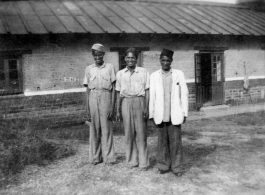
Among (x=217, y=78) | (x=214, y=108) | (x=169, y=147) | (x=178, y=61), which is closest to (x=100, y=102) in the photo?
(x=169, y=147)

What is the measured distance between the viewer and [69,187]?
3936 millimetres

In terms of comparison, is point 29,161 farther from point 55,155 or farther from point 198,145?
point 198,145

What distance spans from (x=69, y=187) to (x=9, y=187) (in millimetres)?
915

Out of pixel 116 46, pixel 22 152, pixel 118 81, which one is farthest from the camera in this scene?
pixel 116 46

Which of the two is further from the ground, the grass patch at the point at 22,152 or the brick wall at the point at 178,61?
the brick wall at the point at 178,61

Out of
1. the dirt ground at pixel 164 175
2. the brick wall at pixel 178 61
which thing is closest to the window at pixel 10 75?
the dirt ground at pixel 164 175

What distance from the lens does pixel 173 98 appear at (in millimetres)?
4051

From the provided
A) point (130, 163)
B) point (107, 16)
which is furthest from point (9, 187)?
point (107, 16)

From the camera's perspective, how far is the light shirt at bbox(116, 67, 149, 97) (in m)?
4.33

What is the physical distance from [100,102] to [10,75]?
4.85 meters

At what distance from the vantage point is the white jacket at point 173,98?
4.02 meters

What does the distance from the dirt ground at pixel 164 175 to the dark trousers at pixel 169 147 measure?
17 centimetres

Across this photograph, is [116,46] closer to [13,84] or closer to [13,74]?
[13,74]

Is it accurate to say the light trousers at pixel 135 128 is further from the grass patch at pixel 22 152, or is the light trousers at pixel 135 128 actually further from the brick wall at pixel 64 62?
the brick wall at pixel 64 62
